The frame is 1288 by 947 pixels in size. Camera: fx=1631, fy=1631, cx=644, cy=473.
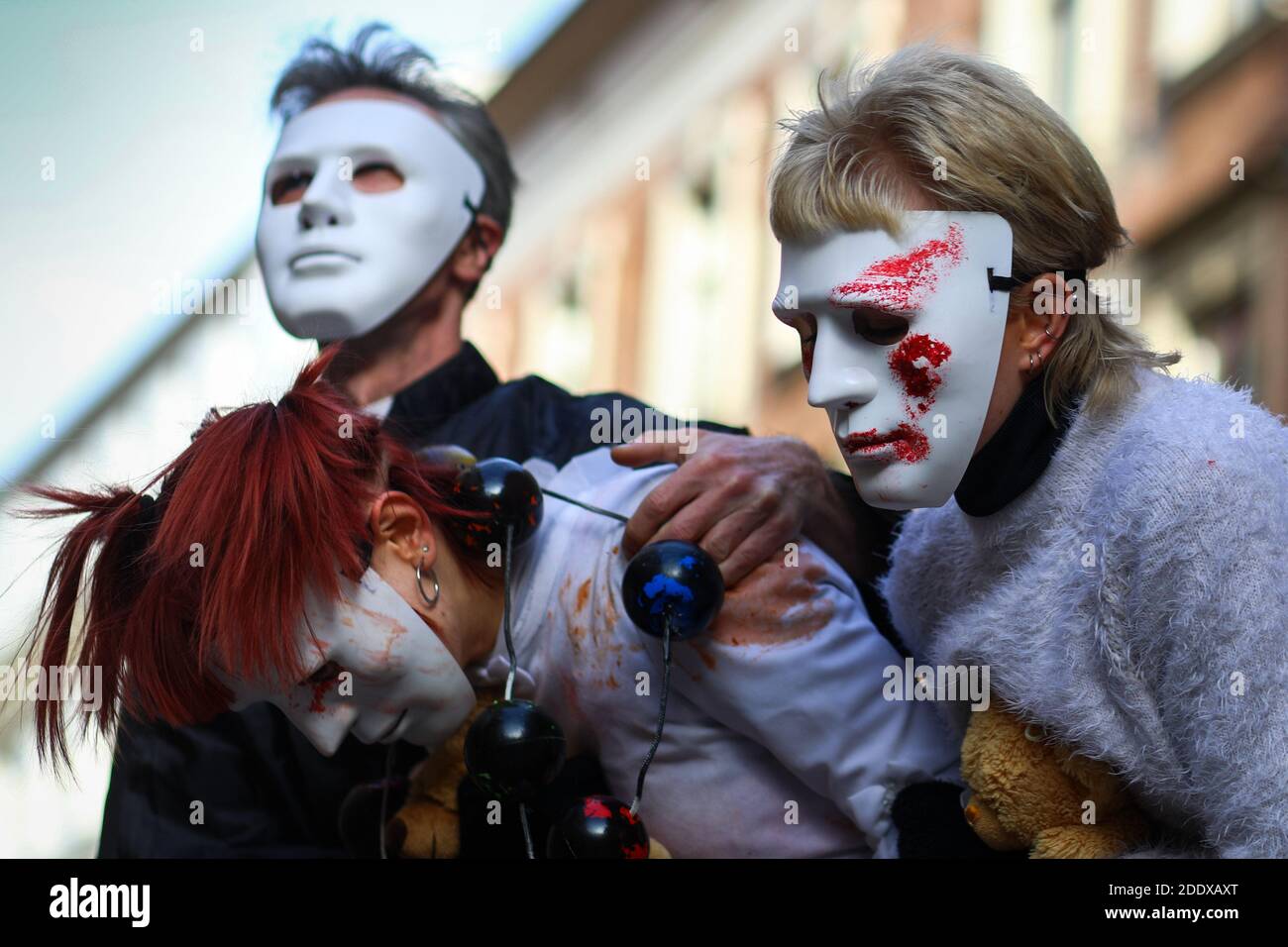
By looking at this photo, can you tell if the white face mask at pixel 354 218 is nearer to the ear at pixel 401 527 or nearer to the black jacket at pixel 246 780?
the black jacket at pixel 246 780

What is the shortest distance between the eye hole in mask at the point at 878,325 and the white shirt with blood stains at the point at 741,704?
1.09 feet

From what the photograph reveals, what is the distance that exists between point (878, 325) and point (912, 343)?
40 mm

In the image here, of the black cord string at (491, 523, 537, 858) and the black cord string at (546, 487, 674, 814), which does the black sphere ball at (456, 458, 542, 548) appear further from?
the black cord string at (546, 487, 674, 814)

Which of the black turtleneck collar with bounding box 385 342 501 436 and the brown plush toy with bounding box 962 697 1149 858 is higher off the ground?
the black turtleneck collar with bounding box 385 342 501 436

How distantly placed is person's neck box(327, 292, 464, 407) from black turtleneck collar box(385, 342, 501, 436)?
0.03 meters

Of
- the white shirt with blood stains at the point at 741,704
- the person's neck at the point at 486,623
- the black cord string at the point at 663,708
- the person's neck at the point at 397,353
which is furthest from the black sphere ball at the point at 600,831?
the person's neck at the point at 397,353

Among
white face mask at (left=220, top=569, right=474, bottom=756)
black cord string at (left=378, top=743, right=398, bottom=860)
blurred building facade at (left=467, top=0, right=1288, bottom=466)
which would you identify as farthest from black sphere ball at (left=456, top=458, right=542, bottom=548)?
blurred building facade at (left=467, top=0, right=1288, bottom=466)

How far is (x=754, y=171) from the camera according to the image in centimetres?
987

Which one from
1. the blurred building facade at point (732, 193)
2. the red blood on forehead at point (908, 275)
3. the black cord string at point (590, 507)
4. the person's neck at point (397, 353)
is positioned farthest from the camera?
the blurred building facade at point (732, 193)

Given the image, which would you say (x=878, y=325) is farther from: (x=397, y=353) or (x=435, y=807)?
(x=397, y=353)

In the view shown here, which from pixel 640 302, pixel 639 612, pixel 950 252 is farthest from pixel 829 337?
pixel 640 302

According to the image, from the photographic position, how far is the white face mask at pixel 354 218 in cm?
234

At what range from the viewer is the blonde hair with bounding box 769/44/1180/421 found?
5.29ft

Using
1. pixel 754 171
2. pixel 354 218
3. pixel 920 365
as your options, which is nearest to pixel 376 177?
pixel 354 218
